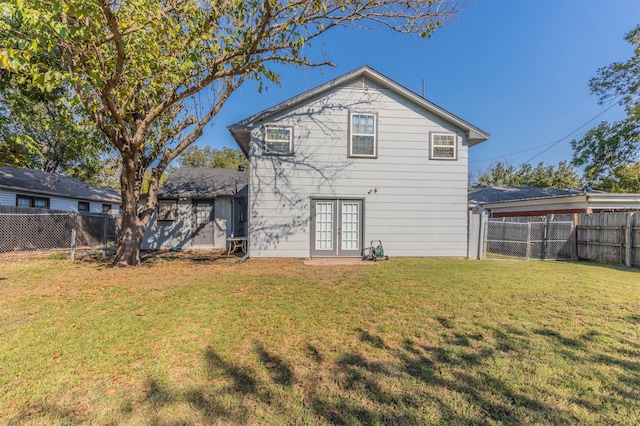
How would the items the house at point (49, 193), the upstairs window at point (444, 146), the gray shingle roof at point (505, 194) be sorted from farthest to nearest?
1. the gray shingle roof at point (505, 194)
2. the house at point (49, 193)
3. the upstairs window at point (444, 146)

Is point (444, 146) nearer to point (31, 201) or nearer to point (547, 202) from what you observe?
point (547, 202)

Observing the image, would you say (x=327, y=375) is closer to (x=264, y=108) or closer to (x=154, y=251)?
(x=264, y=108)

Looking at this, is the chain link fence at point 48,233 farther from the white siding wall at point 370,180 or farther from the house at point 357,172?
the house at point 357,172

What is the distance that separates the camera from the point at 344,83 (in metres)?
10.1

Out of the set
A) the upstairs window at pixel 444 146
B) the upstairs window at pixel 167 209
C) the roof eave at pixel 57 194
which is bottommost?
the upstairs window at pixel 167 209

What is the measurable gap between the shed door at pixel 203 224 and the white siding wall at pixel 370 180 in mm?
4189

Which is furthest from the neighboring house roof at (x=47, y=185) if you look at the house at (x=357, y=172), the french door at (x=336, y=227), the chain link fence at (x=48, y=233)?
the french door at (x=336, y=227)

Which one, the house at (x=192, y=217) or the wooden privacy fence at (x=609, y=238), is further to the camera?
the house at (x=192, y=217)

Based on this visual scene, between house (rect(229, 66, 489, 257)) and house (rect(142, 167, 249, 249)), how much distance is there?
3675 millimetres

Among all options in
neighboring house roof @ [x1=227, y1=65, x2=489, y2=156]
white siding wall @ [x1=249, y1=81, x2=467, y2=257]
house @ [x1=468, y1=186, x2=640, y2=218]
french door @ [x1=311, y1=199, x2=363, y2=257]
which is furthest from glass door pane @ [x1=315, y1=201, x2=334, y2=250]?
house @ [x1=468, y1=186, x2=640, y2=218]

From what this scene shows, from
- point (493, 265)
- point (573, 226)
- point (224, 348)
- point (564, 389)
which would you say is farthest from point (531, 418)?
point (573, 226)

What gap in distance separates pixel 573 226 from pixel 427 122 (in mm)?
6966

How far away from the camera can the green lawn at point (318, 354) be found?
231cm

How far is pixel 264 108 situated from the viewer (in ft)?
32.0
